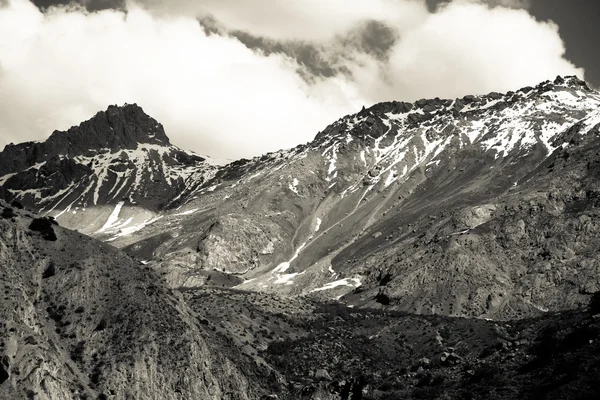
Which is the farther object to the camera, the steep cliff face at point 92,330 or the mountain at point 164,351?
the steep cliff face at point 92,330

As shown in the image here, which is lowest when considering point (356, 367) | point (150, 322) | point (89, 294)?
point (356, 367)

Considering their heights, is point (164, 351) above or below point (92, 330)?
below

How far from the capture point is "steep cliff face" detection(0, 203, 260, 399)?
63.0 m

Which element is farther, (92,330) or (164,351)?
(164,351)

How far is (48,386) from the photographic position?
60281 mm

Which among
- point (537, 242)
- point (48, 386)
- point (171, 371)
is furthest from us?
point (537, 242)

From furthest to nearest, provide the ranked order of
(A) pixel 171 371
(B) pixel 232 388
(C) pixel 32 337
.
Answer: (B) pixel 232 388 < (A) pixel 171 371 < (C) pixel 32 337

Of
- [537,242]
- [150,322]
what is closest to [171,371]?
[150,322]

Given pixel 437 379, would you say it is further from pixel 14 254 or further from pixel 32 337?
pixel 14 254

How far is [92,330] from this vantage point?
241 feet

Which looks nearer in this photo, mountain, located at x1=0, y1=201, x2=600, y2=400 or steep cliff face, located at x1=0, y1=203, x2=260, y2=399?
mountain, located at x1=0, y1=201, x2=600, y2=400

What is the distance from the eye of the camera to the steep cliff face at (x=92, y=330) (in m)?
63.0

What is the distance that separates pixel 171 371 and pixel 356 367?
4396cm

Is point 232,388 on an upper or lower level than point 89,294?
lower
